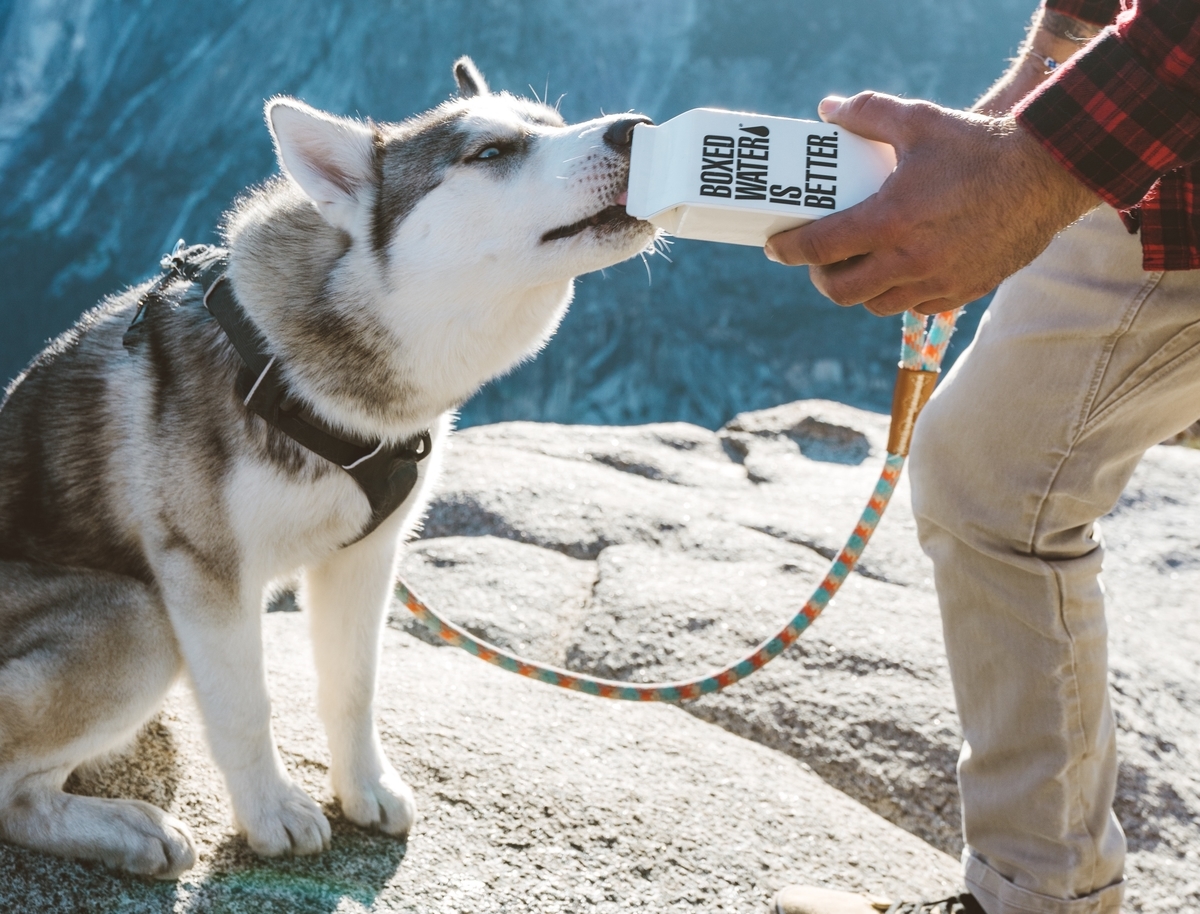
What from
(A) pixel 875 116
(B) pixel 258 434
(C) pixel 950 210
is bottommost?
(B) pixel 258 434

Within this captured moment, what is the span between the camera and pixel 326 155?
228 cm

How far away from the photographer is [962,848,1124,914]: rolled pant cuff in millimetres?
1876

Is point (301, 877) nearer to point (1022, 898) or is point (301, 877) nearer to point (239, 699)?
point (239, 699)

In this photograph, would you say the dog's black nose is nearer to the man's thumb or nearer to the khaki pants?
the man's thumb

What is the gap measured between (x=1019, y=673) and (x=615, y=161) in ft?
4.38

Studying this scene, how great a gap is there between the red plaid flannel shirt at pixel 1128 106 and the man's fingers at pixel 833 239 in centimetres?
30

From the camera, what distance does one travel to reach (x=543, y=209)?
A: 206 cm

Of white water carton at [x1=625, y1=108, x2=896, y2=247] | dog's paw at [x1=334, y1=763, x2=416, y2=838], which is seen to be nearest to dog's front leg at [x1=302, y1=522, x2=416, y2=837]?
dog's paw at [x1=334, y1=763, x2=416, y2=838]

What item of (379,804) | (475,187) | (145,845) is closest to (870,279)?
(475,187)

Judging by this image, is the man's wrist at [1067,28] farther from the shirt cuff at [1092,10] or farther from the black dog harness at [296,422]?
the black dog harness at [296,422]

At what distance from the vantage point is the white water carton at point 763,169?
1563 millimetres

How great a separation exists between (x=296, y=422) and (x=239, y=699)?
0.66 metres

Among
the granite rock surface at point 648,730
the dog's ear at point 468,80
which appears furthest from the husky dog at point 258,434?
the dog's ear at point 468,80

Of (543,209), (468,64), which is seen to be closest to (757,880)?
(543,209)
